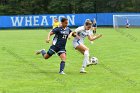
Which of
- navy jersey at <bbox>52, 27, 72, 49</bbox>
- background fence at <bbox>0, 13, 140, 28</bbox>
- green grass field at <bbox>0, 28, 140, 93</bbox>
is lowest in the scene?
background fence at <bbox>0, 13, 140, 28</bbox>

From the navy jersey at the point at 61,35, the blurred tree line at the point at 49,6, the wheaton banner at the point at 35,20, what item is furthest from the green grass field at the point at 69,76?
the blurred tree line at the point at 49,6

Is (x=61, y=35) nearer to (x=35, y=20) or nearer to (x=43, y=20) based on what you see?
(x=43, y=20)

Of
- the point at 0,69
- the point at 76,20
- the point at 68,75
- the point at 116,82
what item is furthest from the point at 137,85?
the point at 76,20

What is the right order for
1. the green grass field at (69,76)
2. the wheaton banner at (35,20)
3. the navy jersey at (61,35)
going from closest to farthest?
the green grass field at (69,76) < the navy jersey at (61,35) < the wheaton banner at (35,20)

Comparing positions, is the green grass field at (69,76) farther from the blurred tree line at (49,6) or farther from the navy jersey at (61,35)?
the blurred tree line at (49,6)

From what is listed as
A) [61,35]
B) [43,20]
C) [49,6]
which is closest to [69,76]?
[61,35]

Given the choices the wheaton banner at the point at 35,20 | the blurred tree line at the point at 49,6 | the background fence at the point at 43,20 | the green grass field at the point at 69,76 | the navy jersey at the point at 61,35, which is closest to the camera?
the green grass field at the point at 69,76

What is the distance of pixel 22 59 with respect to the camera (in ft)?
67.3

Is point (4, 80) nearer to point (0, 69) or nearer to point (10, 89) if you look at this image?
point (10, 89)

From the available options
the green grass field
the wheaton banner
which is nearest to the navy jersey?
the green grass field

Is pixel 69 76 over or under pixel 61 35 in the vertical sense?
under

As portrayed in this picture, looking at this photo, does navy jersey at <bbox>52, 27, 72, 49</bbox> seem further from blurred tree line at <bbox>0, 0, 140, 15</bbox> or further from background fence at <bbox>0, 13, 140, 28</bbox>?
blurred tree line at <bbox>0, 0, 140, 15</bbox>

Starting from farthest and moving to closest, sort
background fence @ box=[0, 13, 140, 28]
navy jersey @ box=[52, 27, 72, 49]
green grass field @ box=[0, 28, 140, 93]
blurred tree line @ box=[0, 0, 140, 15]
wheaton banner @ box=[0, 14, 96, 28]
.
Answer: blurred tree line @ box=[0, 0, 140, 15] → wheaton banner @ box=[0, 14, 96, 28] → background fence @ box=[0, 13, 140, 28] → navy jersey @ box=[52, 27, 72, 49] → green grass field @ box=[0, 28, 140, 93]

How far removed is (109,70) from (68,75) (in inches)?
78.4
